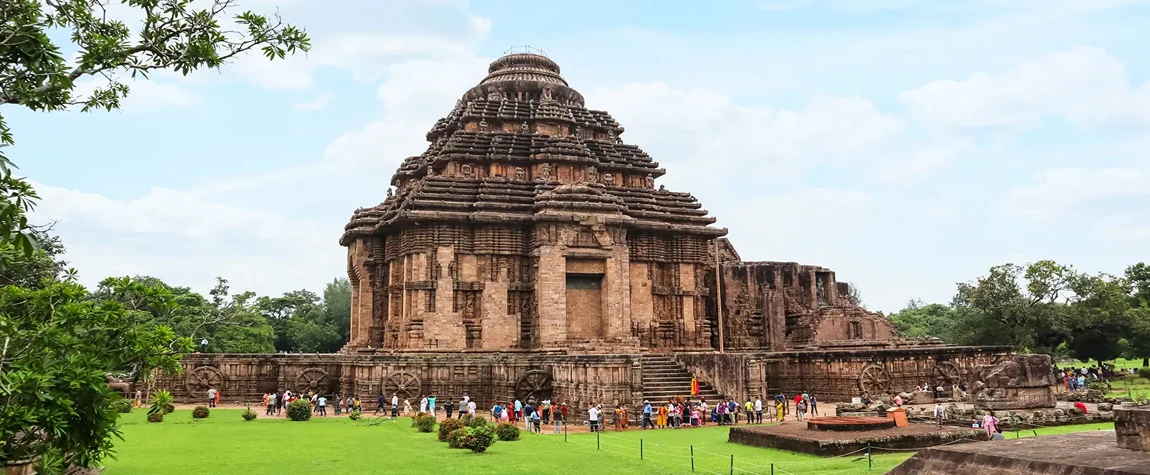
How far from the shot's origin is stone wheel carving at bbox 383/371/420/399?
24906 millimetres

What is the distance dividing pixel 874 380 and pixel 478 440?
15.5m

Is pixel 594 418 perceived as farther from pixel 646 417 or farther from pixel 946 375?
pixel 946 375

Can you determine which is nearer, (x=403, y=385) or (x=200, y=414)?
(x=200, y=414)

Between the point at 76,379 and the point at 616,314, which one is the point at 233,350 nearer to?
the point at 616,314

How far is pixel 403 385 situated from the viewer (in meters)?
25.0

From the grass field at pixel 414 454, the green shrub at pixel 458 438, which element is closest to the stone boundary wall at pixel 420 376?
the grass field at pixel 414 454

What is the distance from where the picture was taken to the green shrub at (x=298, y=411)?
73.9ft

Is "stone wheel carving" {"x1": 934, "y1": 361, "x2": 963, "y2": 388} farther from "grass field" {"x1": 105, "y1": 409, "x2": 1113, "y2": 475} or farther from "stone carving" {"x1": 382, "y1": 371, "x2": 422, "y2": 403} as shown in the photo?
"stone carving" {"x1": 382, "y1": 371, "x2": 422, "y2": 403}

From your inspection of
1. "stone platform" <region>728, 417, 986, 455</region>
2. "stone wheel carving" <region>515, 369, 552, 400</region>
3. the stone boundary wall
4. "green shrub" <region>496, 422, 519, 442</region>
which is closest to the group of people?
the stone boundary wall

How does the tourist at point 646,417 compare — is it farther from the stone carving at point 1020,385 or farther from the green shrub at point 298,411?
the green shrub at point 298,411

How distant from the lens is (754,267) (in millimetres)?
36438

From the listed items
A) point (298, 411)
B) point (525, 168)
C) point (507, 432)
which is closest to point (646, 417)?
point (507, 432)

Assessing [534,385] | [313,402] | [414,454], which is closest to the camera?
[414,454]

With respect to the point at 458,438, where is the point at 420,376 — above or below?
above
